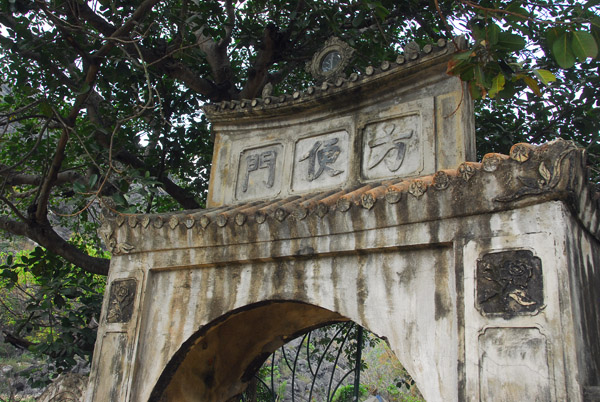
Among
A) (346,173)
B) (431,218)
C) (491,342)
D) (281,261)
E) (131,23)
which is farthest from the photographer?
(131,23)

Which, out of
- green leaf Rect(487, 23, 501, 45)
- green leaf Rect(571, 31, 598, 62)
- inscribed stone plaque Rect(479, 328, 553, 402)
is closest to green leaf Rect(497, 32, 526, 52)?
green leaf Rect(487, 23, 501, 45)

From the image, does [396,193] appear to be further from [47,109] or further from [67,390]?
[47,109]

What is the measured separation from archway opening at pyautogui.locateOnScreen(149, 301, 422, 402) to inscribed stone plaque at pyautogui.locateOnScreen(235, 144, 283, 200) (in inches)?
43.1

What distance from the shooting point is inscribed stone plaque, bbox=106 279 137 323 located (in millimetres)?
4902

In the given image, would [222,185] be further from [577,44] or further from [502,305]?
[577,44]

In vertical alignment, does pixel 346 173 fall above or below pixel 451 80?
below

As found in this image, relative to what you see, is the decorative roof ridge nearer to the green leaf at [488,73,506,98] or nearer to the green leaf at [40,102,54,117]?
the green leaf at [488,73,506,98]

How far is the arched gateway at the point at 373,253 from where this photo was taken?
3139mm

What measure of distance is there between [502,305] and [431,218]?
70cm

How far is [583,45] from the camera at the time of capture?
2.67m

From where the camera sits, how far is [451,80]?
186 inches

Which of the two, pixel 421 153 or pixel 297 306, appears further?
pixel 297 306

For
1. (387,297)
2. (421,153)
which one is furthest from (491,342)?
(421,153)

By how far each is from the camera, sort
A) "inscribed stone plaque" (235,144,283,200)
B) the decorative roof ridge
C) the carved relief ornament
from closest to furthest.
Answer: the decorative roof ridge < the carved relief ornament < "inscribed stone plaque" (235,144,283,200)
